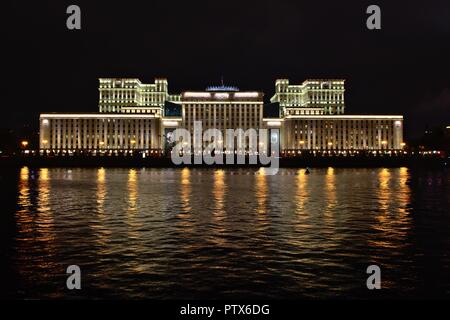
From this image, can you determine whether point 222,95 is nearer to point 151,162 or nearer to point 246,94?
point 246,94

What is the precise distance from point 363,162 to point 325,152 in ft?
122

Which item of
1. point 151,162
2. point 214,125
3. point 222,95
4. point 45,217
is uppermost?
point 222,95

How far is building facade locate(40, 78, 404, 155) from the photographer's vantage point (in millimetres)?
188000

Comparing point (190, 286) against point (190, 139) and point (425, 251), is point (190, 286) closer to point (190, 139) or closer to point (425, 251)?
point (425, 251)

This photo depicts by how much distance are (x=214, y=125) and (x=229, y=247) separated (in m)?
175

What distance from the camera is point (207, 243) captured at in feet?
75.9

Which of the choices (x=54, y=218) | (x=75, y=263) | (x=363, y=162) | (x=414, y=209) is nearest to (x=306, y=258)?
(x=75, y=263)

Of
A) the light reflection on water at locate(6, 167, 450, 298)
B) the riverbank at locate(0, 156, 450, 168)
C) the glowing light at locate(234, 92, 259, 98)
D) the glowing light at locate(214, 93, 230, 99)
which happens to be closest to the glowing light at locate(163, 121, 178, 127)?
the glowing light at locate(214, 93, 230, 99)

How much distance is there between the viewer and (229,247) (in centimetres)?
2228

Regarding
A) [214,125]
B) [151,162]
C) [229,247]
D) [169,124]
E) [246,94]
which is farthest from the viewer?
[214,125]

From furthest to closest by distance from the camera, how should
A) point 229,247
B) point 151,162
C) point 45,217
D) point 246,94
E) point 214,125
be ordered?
1. point 214,125
2. point 246,94
3. point 151,162
4. point 45,217
5. point 229,247

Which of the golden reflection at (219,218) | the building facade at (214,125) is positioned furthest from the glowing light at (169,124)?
the golden reflection at (219,218)

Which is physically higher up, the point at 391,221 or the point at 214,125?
the point at 214,125

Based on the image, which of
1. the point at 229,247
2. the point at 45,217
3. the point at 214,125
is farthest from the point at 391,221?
the point at 214,125
